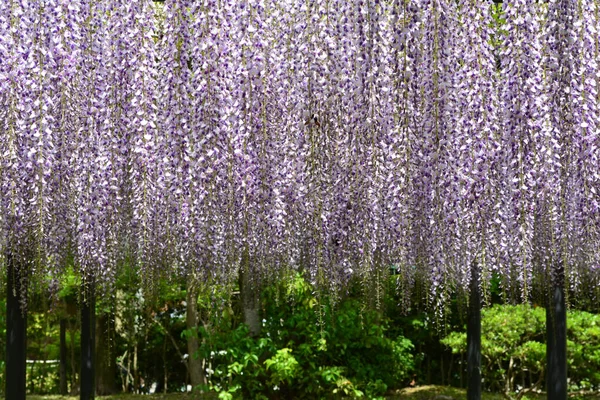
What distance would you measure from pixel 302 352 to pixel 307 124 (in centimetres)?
365

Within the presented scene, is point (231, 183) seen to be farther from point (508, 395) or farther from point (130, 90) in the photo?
point (508, 395)

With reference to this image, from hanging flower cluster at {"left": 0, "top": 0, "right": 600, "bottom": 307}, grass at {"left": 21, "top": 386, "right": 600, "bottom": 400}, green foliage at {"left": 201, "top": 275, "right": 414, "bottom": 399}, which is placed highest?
hanging flower cluster at {"left": 0, "top": 0, "right": 600, "bottom": 307}

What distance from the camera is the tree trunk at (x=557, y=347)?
744 centimetres

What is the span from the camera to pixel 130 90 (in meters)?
5.46

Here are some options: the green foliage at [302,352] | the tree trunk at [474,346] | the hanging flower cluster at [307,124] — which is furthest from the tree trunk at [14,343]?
the tree trunk at [474,346]

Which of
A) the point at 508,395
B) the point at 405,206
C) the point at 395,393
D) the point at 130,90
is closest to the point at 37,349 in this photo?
the point at 395,393

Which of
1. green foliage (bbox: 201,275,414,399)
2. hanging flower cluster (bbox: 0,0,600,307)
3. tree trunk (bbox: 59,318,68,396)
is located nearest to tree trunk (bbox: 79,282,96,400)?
green foliage (bbox: 201,275,414,399)

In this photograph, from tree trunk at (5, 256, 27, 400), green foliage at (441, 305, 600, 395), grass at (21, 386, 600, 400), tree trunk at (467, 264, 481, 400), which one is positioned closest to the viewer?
tree trunk at (5, 256, 27, 400)

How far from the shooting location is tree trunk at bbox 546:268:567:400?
7441mm

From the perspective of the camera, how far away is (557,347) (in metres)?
7.61

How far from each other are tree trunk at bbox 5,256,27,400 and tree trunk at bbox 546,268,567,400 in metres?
4.94

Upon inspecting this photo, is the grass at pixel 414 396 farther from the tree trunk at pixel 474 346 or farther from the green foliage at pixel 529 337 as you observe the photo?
the tree trunk at pixel 474 346

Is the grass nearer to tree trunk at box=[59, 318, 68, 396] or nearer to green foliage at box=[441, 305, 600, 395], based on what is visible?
green foliage at box=[441, 305, 600, 395]

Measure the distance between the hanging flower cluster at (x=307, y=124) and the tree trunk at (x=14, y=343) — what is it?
53.6 inches
